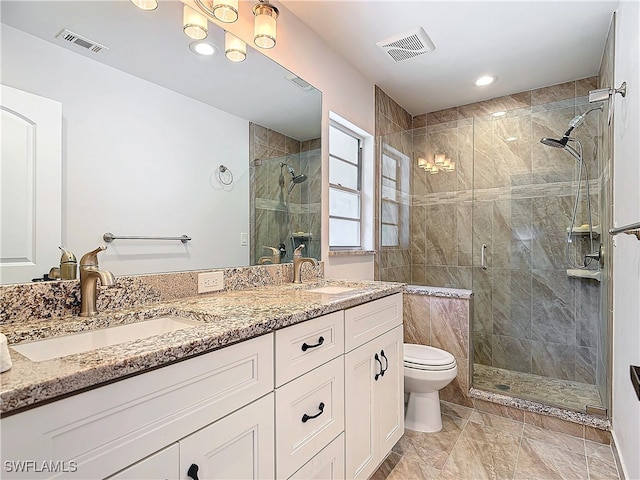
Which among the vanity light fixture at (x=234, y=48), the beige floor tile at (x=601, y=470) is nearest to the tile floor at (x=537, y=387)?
the beige floor tile at (x=601, y=470)

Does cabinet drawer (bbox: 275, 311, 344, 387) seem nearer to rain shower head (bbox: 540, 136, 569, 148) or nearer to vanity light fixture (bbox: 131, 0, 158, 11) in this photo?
vanity light fixture (bbox: 131, 0, 158, 11)

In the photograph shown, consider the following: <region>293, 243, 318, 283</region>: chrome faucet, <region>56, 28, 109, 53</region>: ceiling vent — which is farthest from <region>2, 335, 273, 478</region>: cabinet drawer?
<region>56, 28, 109, 53</region>: ceiling vent

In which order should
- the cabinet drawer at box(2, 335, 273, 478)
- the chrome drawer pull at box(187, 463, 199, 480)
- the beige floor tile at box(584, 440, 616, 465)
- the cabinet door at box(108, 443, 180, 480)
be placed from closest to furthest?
the cabinet drawer at box(2, 335, 273, 478) < the cabinet door at box(108, 443, 180, 480) < the chrome drawer pull at box(187, 463, 199, 480) < the beige floor tile at box(584, 440, 616, 465)

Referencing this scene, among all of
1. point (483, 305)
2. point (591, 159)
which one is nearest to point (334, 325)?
point (483, 305)

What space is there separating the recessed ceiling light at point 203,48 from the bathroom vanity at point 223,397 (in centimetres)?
107

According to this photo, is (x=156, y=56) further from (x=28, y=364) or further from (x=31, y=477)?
(x=31, y=477)

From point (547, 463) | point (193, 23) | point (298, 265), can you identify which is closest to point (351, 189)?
point (298, 265)

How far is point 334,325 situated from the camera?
4.32 ft

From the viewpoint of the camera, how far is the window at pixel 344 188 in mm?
2523

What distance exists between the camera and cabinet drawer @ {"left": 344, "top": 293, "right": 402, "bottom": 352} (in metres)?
1.41

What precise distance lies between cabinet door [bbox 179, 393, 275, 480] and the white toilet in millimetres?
1280

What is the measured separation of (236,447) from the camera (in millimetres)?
914

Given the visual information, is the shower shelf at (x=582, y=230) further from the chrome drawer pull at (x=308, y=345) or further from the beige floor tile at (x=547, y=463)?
the chrome drawer pull at (x=308, y=345)

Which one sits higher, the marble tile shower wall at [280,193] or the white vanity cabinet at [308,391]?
the marble tile shower wall at [280,193]
